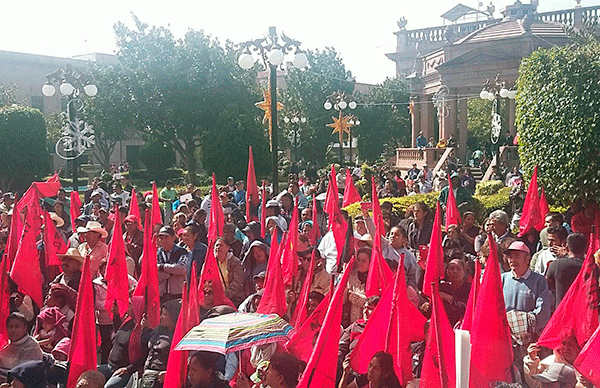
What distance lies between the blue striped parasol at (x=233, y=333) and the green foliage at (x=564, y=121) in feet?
24.2

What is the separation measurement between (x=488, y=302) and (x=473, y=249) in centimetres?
396

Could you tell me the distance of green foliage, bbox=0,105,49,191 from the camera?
102 ft

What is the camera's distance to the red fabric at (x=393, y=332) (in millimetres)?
5270

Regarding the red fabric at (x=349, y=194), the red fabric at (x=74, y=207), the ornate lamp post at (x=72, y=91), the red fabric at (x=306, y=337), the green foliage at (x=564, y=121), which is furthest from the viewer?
the ornate lamp post at (x=72, y=91)

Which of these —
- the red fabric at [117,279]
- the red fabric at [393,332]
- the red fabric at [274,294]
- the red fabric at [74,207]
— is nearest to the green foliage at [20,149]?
the red fabric at [74,207]

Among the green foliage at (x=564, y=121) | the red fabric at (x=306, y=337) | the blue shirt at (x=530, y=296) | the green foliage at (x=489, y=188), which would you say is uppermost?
the green foliage at (x=564, y=121)

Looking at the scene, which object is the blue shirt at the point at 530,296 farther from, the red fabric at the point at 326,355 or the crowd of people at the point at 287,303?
the red fabric at the point at 326,355

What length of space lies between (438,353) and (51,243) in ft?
21.4

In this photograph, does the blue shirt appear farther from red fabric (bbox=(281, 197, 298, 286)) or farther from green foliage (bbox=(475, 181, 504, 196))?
green foliage (bbox=(475, 181, 504, 196))

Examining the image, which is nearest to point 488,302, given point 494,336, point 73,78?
point 494,336

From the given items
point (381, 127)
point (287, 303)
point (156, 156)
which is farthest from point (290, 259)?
point (381, 127)

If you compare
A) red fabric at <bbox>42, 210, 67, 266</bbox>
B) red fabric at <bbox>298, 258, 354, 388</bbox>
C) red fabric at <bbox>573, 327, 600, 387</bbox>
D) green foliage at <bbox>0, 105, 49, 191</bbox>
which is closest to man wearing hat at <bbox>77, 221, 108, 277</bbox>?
red fabric at <bbox>42, 210, 67, 266</bbox>

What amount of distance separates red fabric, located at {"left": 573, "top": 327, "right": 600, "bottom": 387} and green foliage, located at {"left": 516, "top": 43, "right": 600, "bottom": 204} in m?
6.87

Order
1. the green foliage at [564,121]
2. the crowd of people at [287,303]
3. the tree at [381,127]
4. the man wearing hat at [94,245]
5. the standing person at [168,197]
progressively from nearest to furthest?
the crowd of people at [287,303], the man wearing hat at [94,245], the green foliage at [564,121], the standing person at [168,197], the tree at [381,127]
